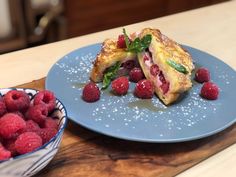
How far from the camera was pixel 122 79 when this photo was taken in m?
0.90

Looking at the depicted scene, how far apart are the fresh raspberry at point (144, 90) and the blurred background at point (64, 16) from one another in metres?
1.25

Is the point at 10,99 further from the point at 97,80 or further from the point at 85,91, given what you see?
the point at 97,80

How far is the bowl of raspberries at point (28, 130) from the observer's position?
59 cm

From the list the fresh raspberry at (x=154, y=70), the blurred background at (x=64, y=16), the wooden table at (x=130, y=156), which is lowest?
the blurred background at (x=64, y=16)

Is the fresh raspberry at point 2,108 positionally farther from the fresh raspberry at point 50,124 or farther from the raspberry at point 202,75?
the raspberry at point 202,75

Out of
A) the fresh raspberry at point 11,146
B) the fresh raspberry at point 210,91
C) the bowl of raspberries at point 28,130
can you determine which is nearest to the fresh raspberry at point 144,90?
the fresh raspberry at point 210,91

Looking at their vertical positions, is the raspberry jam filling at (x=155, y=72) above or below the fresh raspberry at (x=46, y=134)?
below

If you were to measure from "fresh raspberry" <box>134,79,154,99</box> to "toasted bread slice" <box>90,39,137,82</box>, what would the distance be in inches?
4.2

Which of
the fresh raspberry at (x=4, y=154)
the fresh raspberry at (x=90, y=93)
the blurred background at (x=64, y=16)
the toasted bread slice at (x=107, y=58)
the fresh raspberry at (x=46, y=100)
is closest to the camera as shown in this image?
the fresh raspberry at (x=4, y=154)

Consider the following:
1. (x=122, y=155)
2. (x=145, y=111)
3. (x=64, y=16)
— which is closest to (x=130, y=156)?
(x=122, y=155)

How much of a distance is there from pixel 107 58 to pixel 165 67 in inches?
5.6

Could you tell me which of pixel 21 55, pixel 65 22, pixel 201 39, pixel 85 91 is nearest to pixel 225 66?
pixel 201 39

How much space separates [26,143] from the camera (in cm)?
59

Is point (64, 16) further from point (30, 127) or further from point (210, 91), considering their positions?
point (30, 127)
